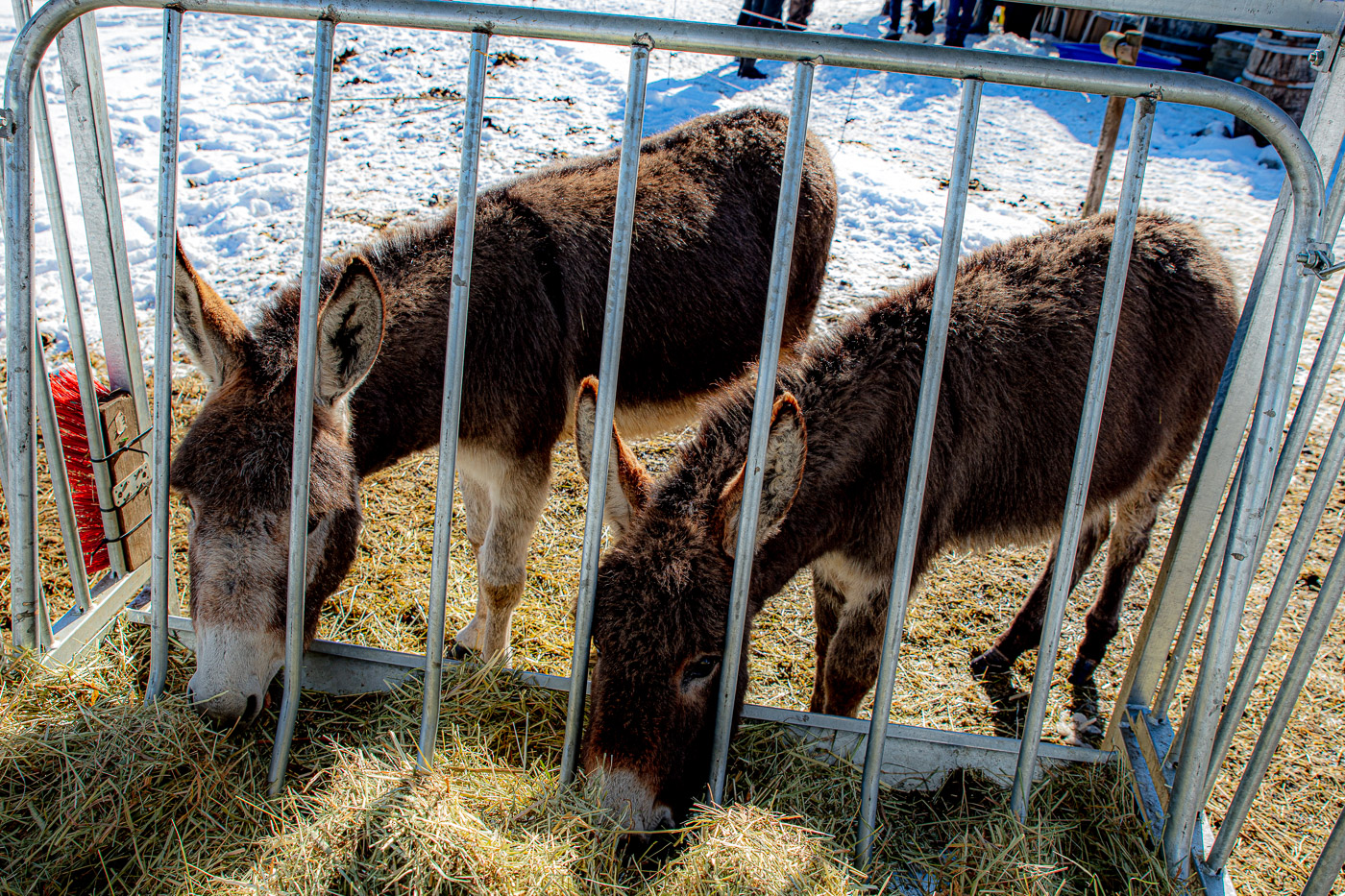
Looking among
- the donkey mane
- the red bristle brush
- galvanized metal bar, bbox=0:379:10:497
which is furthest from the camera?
the red bristle brush

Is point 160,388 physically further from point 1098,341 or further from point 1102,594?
point 1102,594

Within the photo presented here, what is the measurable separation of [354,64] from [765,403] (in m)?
10.5

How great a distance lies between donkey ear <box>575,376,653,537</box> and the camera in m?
2.37

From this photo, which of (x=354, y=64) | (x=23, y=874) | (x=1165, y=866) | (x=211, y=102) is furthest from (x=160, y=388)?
(x=354, y=64)

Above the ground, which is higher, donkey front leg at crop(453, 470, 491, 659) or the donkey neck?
the donkey neck

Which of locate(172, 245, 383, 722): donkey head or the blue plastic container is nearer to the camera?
locate(172, 245, 383, 722): donkey head

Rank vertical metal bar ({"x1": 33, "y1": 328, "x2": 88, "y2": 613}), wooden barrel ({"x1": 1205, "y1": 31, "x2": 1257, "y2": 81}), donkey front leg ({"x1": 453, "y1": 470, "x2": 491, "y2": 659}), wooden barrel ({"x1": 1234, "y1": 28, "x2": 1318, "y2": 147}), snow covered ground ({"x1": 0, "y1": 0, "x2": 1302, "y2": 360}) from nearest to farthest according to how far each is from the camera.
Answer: vertical metal bar ({"x1": 33, "y1": 328, "x2": 88, "y2": 613}), donkey front leg ({"x1": 453, "y1": 470, "x2": 491, "y2": 659}), snow covered ground ({"x1": 0, "y1": 0, "x2": 1302, "y2": 360}), wooden barrel ({"x1": 1234, "y1": 28, "x2": 1318, "y2": 147}), wooden barrel ({"x1": 1205, "y1": 31, "x2": 1257, "y2": 81})

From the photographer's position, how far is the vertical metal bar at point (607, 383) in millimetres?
2199

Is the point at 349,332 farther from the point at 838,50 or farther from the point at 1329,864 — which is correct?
the point at 1329,864

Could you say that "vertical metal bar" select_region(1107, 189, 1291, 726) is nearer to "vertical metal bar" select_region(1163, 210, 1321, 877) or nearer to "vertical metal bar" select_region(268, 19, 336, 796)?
"vertical metal bar" select_region(1163, 210, 1321, 877)

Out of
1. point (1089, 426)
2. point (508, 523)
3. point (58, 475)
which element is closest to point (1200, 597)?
point (1089, 426)

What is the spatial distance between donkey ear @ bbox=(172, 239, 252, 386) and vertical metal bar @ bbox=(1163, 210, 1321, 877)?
3057 millimetres

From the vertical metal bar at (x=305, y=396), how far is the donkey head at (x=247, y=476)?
10cm

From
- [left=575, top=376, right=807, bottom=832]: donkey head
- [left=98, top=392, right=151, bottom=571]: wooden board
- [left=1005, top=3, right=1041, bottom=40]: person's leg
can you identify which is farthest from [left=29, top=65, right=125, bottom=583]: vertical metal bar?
[left=1005, top=3, right=1041, bottom=40]: person's leg
